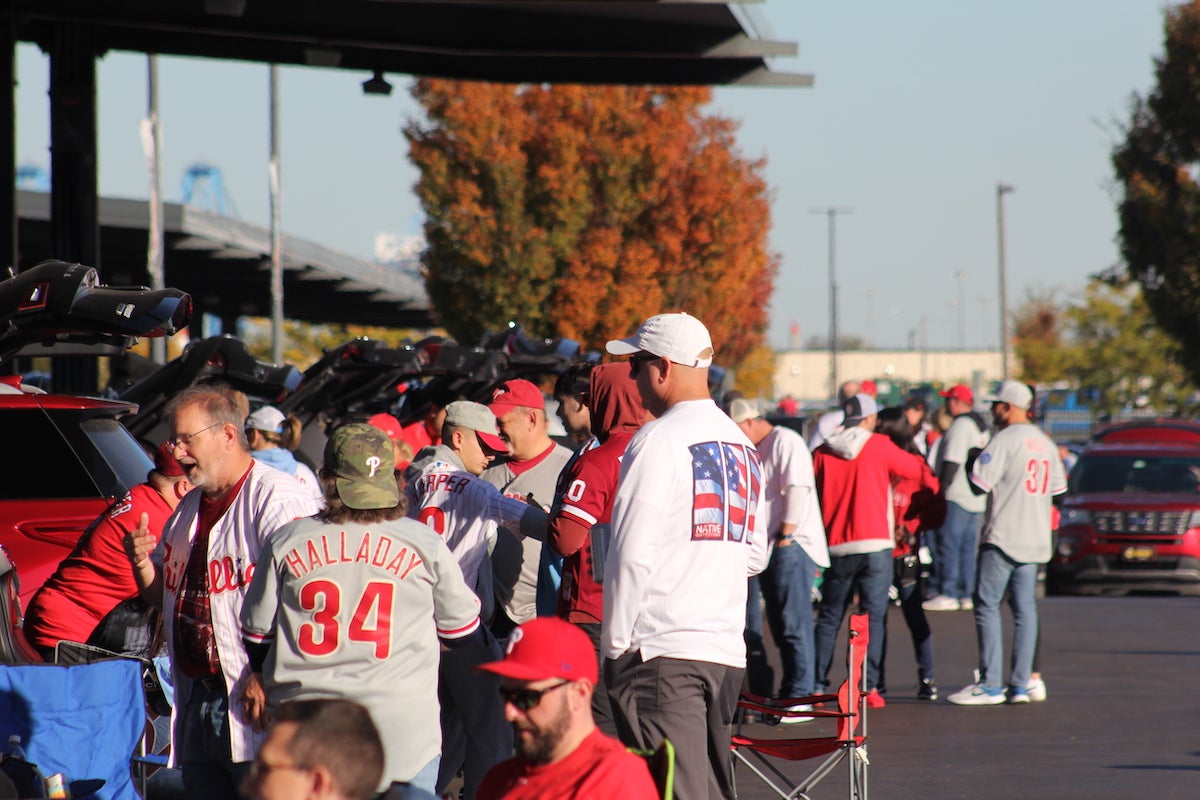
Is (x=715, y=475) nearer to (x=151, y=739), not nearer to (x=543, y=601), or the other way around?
(x=543, y=601)

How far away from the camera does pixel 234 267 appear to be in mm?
31016

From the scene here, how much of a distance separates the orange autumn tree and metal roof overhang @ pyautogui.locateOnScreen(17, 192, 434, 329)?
218 centimetres

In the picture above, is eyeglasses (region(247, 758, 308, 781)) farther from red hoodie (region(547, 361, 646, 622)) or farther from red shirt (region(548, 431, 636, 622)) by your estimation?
red shirt (region(548, 431, 636, 622))

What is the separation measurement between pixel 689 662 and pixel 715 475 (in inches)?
23.4

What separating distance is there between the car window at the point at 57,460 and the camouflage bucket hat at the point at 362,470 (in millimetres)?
4458

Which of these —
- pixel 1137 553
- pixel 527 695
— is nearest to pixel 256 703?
pixel 527 695

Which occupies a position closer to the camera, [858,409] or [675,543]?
[675,543]

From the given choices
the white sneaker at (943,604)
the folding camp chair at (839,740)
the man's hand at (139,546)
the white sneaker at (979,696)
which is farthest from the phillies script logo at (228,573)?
the white sneaker at (943,604)

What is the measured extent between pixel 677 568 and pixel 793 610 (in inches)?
223

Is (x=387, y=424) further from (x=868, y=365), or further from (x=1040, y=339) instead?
(x=868, y=365)

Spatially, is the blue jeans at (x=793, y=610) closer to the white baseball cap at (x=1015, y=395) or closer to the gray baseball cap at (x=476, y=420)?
the white baseball cap at (x=1015, y=395)

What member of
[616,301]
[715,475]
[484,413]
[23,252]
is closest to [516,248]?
[616,301]

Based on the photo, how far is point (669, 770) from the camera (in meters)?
4.63

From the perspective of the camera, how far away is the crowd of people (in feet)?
14.0
